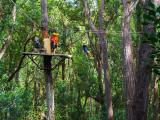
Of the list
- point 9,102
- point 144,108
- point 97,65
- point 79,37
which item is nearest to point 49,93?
point 9,102

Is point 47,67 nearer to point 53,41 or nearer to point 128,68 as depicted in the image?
point 53,41

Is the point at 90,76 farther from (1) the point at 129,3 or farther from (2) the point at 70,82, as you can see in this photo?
(1) the point at 129,3

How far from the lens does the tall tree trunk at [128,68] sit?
765 centimetres

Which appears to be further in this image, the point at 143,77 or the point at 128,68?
the point at 128,68

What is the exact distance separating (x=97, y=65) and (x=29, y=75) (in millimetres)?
7665

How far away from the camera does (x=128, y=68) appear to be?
898 centimetres

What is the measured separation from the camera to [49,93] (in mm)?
10945

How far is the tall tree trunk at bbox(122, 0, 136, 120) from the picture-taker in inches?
301

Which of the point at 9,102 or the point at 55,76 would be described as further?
the point at 55,76

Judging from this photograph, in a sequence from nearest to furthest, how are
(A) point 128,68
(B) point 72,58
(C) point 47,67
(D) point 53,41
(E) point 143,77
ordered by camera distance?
1. (E) point 143,77
2. (A) point 128,68
3. (D) point 53,41
4. (C) point 47,67
5. (B) point 72,58

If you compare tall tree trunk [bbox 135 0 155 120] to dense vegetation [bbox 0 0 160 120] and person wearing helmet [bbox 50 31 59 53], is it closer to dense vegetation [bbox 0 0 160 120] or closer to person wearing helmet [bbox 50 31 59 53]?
dense vegetation [bbox 0 0 160 120]

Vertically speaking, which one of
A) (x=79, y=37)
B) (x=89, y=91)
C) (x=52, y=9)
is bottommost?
(x=89, y=91)

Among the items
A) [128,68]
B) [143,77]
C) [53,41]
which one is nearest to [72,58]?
[53,41]

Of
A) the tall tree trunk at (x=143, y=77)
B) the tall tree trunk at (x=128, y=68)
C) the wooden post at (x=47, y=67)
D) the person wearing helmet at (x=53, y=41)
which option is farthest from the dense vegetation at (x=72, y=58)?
the tall tree trunk at (x=143, y=77)
